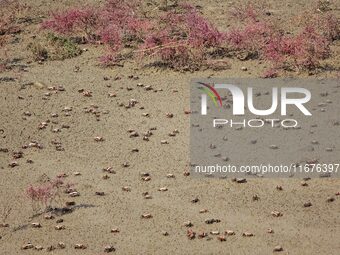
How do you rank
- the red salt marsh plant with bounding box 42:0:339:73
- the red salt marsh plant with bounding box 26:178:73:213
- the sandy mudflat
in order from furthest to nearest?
the red salt marsh plant with bounding box 42:0:339:73
the red salt marsh plant with bounding box 26:178:73:213
the sandy mudflat

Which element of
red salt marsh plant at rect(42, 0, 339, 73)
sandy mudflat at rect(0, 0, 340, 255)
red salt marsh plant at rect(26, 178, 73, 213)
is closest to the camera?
sandy mudflat at rect(0, 0, 340, 255)

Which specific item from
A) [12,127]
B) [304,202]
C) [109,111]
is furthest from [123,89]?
[304,202]

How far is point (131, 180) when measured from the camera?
45.9 ft

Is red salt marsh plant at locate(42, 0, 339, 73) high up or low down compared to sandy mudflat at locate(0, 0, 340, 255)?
up

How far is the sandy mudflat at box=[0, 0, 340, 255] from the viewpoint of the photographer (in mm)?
11938

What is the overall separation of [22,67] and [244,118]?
21.1 ft

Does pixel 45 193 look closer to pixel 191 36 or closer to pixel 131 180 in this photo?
pixel 131 180

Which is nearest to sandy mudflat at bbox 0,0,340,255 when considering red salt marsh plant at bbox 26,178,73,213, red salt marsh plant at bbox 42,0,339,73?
red salt marsh plant at bbox 26,178,73,213

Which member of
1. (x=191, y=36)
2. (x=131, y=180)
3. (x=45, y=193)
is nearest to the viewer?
(x=45, y=193)

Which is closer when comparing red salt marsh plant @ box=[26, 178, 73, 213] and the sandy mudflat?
the sandy mudflat

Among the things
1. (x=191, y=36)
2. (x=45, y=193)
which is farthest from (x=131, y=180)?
(x=191, y=36)

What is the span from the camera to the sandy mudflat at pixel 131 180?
1194 cm

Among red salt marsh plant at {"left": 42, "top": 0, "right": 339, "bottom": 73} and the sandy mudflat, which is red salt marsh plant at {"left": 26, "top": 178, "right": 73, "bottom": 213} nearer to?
the sandy mudflat

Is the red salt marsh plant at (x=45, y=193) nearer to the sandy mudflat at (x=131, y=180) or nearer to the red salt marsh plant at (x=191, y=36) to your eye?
the sandy mudflat at (x=131, y=180)
